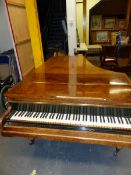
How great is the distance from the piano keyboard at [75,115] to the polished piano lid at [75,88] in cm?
7

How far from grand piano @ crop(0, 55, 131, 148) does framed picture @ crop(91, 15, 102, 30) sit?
6402mm

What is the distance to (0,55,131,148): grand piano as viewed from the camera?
1.22 metres

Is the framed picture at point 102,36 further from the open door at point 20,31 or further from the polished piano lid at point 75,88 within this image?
the polished piano lid at point 75,88

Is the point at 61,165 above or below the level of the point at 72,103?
below

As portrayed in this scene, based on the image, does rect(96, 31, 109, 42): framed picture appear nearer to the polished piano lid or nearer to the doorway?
the doorway

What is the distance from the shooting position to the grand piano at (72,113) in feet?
4.01

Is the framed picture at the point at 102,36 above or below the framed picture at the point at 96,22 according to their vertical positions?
below

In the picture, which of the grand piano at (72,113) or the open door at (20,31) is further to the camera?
the open door at (20,31)

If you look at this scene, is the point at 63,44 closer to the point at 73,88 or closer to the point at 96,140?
the point at 73,88

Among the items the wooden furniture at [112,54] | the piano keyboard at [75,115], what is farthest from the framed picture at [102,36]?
the piano keyboard at [75,115]

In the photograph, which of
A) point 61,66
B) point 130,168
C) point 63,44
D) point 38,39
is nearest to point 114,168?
point 130,168

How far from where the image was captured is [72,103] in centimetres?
129

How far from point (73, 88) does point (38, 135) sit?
53 centimetres

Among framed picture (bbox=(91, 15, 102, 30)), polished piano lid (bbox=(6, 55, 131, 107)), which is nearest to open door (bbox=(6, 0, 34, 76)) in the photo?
polished piano lid (bbox=(6, 55, 131, 107))
